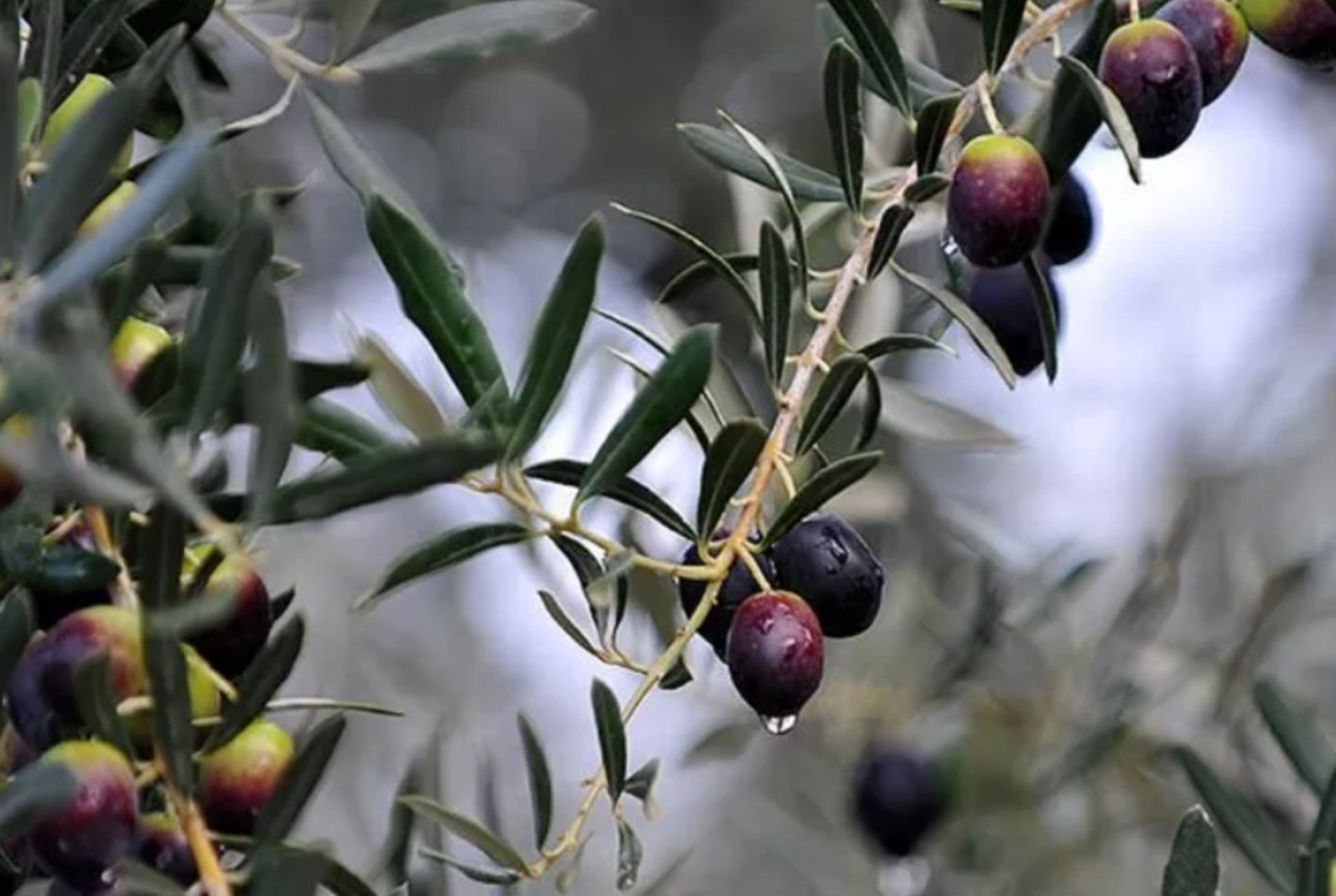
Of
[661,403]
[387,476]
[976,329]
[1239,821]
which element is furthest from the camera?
[1239,821]

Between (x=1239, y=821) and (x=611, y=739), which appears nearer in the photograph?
(x=611, y=739)

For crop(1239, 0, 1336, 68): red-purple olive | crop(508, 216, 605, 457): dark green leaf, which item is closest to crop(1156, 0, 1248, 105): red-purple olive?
crop(1239, 0, 1336, 68): red-purple olive

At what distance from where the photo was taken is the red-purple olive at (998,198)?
59cm

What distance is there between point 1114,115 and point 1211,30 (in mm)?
88

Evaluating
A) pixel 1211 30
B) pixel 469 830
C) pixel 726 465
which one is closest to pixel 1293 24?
pixel 1211 30

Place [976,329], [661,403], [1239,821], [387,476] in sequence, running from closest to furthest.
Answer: [387,476] < [661,403] < [976,329] < [1239,821]

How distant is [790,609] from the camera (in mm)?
551

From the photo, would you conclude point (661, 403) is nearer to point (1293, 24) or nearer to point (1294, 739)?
point (1293, 24)

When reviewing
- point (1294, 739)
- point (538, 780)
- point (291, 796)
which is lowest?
point (1294, 739)

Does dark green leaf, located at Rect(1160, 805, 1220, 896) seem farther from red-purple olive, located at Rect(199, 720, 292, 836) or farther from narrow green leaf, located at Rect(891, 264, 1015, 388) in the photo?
red-purple olive, located at Rect(199, 720, 292, 836)

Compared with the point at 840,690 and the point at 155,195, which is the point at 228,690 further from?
the point at 840,690

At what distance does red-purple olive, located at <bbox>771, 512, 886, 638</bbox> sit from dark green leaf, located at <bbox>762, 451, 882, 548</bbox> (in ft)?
0.05

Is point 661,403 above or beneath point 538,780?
above

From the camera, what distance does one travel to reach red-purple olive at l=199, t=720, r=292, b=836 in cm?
49
